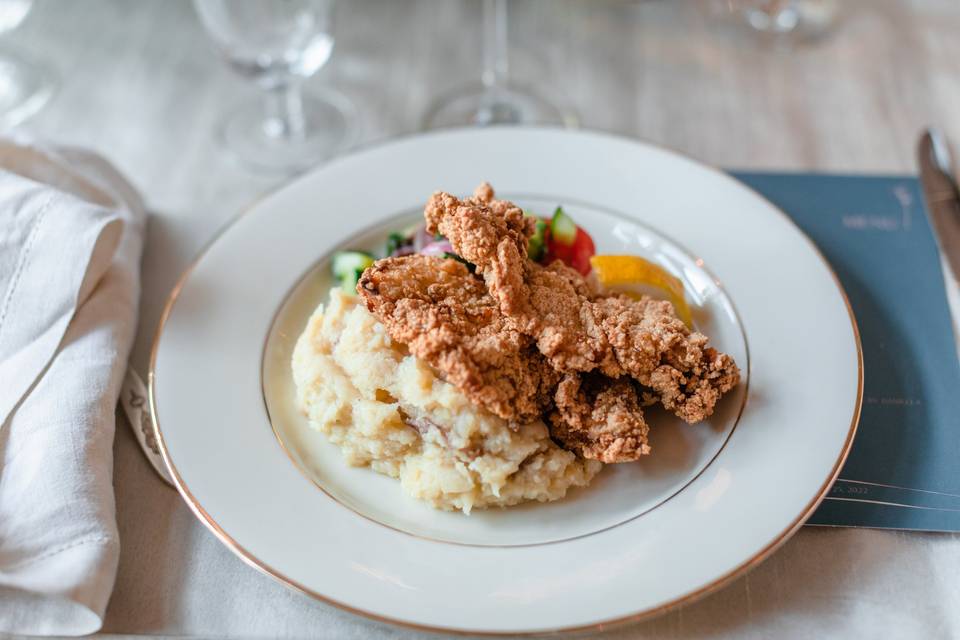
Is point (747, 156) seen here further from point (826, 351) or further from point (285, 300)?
point (285, 300)

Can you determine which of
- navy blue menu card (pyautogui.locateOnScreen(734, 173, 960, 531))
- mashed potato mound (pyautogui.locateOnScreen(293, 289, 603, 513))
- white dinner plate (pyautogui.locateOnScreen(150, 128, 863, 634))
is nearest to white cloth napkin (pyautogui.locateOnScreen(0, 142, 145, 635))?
white dinner plate (pyautogui.locateOnScreen(150, 128, 863, 634))

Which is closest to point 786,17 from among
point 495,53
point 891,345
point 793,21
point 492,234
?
point 793,21

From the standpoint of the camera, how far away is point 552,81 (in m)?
4.45

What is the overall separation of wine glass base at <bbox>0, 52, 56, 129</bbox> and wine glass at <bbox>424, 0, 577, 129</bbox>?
76.3 inches

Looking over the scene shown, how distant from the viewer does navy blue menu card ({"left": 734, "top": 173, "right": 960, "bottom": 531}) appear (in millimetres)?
2504

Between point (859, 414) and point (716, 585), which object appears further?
point (859, 414)

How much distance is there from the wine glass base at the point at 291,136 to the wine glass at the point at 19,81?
988 mm

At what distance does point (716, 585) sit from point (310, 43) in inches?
111

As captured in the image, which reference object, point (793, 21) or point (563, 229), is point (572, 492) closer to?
point (563, 229)

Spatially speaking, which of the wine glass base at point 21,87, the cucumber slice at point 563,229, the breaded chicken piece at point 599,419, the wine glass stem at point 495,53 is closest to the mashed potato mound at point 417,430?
the breaded chicken piece at point 599,419

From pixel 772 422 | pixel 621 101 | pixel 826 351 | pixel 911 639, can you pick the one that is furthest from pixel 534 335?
pixel 621 101

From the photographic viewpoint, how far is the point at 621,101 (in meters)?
4.28

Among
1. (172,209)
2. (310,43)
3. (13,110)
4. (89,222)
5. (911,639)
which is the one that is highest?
(911,639)

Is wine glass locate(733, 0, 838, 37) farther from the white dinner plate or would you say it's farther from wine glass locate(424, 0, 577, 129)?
the white dinner plate
